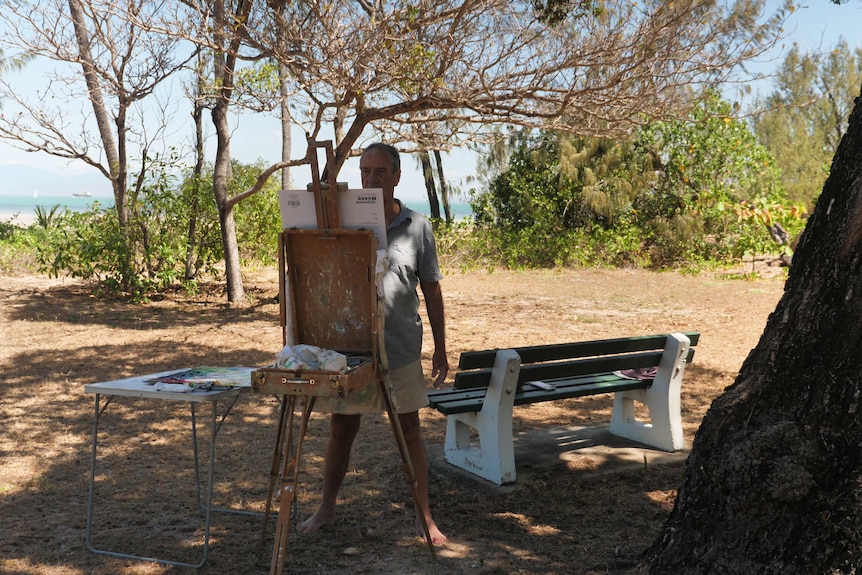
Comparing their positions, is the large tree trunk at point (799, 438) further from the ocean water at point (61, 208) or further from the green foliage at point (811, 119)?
the green foliage at point (811, 119)

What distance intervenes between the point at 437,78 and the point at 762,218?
10155mm

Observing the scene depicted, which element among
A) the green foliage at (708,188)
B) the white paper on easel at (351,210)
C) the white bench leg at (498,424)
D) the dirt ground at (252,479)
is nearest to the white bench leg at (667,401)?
the dirt ground at (252,479)

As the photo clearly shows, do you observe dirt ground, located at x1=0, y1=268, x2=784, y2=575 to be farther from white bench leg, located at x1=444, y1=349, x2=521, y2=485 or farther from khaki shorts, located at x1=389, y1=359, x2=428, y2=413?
khaki shorts, located at x1=389, y1=359, x2=428, y2=413

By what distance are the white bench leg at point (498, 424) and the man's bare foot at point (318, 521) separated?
106 cm

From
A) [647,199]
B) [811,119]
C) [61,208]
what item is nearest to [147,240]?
[647,199]

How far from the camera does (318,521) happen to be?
163 inches

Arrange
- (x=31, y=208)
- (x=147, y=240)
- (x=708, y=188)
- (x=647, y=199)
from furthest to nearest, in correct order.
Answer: (x=31, y=208), (x=647, y=199), (x=708, y=188), (x=147, y=240)

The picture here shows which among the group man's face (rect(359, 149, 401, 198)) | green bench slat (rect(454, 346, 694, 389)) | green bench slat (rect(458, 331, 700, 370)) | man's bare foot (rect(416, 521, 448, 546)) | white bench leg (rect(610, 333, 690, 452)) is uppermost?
man's face (rect(359, 149, 401, 198))

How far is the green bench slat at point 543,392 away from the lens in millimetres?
4805

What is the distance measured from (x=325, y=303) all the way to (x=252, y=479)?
2.10 metres

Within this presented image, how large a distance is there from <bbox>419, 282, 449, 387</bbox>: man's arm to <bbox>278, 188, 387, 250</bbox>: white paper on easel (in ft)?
1.78

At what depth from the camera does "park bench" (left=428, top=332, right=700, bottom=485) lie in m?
4.75

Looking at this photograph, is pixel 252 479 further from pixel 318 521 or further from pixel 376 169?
pixel 376 169

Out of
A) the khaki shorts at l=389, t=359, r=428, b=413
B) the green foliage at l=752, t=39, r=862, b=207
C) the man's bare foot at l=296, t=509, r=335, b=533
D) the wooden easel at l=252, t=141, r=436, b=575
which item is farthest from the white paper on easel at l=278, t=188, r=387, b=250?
the green foliage at l=752, t=39, r=862, b=207
